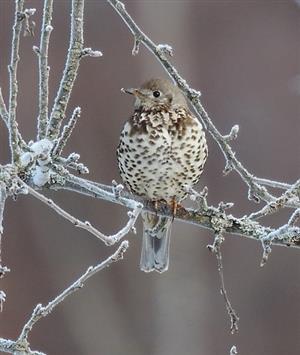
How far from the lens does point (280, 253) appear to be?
16.9 feet

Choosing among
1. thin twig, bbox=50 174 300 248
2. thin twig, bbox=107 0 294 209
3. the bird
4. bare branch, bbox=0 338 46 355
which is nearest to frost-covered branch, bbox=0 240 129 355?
bare branch, bbox=0 338 46 355

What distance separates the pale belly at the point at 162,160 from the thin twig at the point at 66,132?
686 millimetres

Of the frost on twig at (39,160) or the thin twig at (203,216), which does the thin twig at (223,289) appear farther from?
the frost on twig at (39,160)

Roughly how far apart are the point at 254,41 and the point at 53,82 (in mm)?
1233

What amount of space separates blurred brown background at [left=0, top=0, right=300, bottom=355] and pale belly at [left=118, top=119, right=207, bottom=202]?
2.20m

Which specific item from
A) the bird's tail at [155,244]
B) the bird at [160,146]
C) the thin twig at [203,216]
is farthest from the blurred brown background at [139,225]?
the thin twig at [203,216]

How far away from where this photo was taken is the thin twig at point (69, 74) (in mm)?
2055

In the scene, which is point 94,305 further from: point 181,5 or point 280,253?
point 181,5

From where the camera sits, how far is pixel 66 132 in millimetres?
1924

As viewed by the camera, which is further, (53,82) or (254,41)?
(254,41)

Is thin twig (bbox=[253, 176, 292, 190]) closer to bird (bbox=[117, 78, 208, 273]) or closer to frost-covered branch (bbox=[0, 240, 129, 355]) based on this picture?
bird (bbox=[117, 78, 208, 273])

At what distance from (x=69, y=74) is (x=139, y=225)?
9.02ft

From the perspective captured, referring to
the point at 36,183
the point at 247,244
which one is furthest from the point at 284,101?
the point at 36,183

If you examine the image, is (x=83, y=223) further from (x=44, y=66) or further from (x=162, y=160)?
(x=162, y=160)
